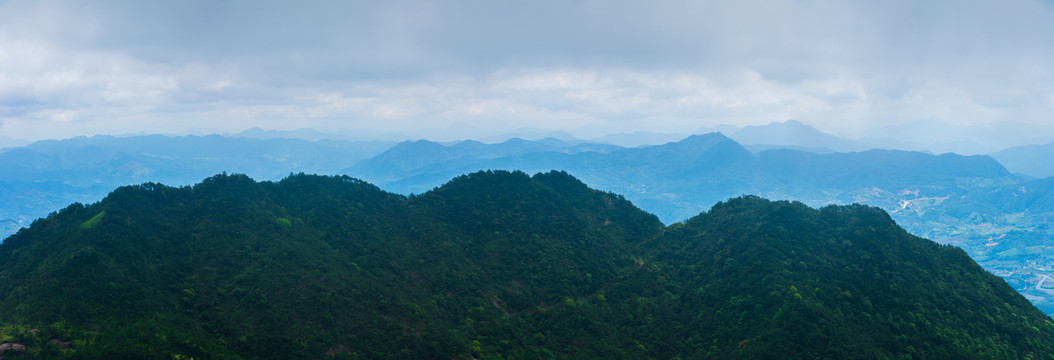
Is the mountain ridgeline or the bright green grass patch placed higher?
the bright green grass patch

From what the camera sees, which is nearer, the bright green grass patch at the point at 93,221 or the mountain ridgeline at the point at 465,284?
the mountain ridgeline at the point at 465,284

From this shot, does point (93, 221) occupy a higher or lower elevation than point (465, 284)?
higher

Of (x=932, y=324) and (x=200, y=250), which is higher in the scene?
(x=200, y=250)

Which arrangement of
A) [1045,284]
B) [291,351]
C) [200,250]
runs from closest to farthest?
1. [291,351]
2. [200,250]
3. [1045,284]

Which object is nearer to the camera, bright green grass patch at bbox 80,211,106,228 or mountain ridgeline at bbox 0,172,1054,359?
→ mountain ridgeline at bbox 0,172,1054,359

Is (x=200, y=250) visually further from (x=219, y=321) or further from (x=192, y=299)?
(x=219, y=321)

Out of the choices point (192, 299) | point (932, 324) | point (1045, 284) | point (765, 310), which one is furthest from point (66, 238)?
point (1045, 284)

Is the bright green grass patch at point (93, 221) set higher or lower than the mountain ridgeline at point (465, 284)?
higher

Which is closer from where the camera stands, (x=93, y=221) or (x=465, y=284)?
(x=93, y=221)
